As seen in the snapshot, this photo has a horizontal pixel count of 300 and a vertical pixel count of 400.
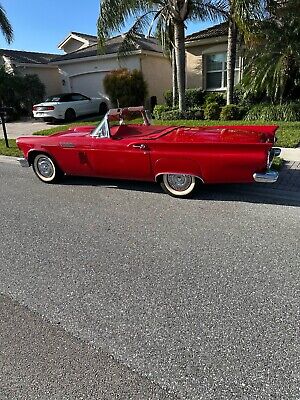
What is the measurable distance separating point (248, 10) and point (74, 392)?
9.74 meters

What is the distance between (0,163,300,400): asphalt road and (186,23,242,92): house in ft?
39.7

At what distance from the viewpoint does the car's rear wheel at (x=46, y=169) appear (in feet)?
19.8

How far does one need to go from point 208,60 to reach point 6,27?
1087 centimetres

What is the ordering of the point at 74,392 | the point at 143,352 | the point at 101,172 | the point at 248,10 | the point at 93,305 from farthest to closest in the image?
1. the point at 248,10
2. the point at 101,172
3. the point at 93,305
4. the point at 143,352
5. the point at 74,392

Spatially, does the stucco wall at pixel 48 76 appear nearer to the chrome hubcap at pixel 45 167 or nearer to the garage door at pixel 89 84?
the garage door at pixel 89 84

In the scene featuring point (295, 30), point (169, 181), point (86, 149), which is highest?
point (295, 30)

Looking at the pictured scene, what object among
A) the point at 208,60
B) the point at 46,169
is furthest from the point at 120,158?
the point at 208,60

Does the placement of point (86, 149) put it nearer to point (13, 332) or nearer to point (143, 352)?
point (13, 332)

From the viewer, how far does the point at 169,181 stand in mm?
5047

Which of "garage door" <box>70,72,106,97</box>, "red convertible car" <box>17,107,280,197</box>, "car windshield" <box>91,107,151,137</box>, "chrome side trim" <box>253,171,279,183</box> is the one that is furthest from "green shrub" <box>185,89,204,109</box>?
"chrome side trim" <box>253,171,279,183</box>

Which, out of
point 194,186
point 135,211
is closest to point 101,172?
point 135,211

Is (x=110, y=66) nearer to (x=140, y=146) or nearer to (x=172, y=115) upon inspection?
(x=172, y=115)

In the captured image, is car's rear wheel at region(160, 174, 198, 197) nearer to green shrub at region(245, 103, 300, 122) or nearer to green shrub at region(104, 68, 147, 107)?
green shrub at region(245, 103, 300, 122)

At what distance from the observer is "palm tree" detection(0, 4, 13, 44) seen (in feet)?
56.2
